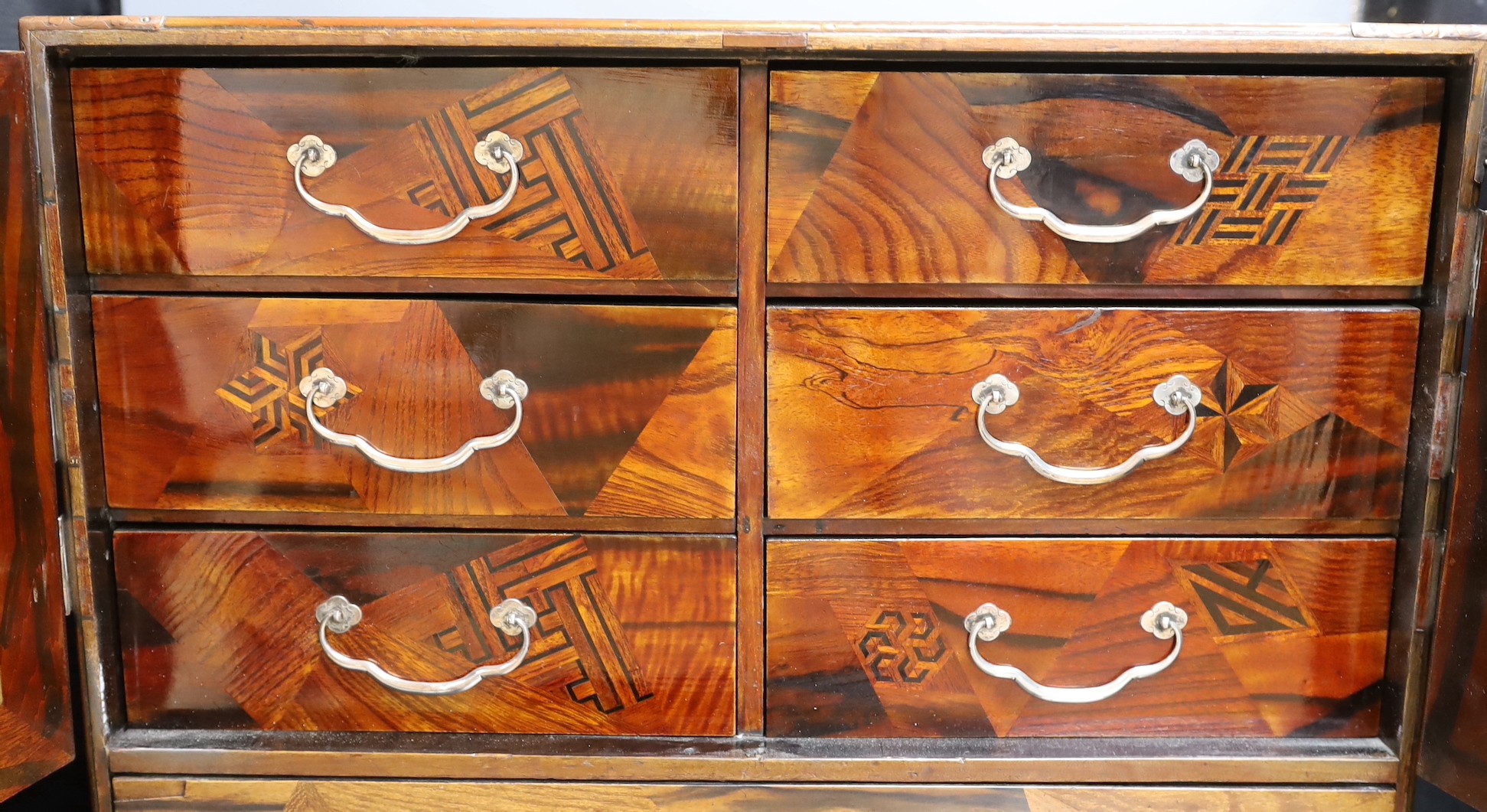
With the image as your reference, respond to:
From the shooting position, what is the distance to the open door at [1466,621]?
69cm

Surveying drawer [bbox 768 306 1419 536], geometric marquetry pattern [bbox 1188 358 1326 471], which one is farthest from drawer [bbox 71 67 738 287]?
geometric marquetry pattern [bbox 1188 358 1326 471]

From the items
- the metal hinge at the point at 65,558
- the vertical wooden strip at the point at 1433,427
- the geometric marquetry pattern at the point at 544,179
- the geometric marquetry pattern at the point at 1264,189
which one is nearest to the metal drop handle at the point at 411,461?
the geometric marquetry pattern at the point at 544,179

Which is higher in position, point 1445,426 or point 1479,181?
point 1479,181

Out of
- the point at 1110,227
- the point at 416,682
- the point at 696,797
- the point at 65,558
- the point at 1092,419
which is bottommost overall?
the point at 696,797

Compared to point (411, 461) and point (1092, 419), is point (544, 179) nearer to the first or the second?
point (411, 461)

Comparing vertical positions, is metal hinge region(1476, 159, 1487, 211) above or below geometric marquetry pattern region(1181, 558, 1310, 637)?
above

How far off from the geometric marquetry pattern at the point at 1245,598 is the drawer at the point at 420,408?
0.40 metres

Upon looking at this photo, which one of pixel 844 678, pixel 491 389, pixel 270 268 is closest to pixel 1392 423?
pixel 844 678

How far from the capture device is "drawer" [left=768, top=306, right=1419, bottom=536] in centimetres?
71

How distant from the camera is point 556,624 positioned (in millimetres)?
761

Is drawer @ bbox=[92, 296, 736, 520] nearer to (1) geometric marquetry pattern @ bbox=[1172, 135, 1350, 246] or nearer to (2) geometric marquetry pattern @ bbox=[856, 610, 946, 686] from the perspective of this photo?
(2) geometric marquetry pattern @ bbox=[856, 610, 946, 686]

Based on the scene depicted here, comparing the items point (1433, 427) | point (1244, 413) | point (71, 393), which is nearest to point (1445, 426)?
point (1433, 427)

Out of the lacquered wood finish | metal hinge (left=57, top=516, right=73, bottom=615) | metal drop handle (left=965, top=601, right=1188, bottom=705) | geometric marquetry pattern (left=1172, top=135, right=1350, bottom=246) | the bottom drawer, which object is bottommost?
the bottom drawer

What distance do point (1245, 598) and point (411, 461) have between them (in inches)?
27.6
